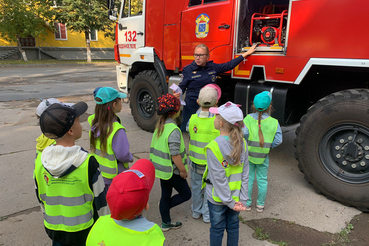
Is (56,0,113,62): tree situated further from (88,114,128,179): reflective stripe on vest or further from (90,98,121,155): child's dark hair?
(88,114,128,179): reflective stripe on vest

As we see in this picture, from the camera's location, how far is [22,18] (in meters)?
24.7

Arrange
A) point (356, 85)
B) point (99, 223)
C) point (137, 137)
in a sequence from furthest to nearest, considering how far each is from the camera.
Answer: point (137, 137)
point (356, 85)
point (99, 223)

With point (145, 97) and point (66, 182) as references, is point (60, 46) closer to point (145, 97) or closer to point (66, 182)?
point (145, 97)

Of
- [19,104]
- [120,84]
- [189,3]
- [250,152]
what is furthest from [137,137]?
[19,104]

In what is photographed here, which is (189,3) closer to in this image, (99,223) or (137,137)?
(137,137)

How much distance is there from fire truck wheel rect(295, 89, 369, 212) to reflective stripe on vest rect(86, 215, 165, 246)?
8.68 feet

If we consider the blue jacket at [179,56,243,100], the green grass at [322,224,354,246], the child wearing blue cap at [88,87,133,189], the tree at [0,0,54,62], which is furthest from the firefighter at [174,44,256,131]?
the tree at [0,0,54,62]

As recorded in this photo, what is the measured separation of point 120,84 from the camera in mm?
6688

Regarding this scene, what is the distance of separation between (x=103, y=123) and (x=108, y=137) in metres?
0.13

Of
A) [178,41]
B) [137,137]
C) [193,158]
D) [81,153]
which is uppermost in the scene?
[178,41]

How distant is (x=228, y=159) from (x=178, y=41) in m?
3.38

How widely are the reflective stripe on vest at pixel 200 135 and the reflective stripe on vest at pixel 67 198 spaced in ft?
4.15

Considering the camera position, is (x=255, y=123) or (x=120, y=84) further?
(x=120, y=84)

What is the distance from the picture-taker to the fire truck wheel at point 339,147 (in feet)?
10.1
